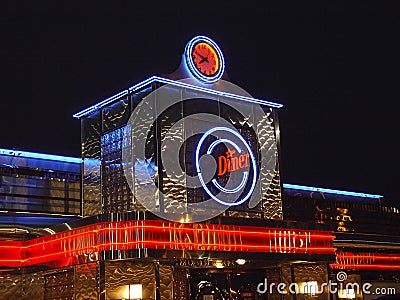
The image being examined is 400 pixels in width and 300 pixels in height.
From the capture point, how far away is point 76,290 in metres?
14.6

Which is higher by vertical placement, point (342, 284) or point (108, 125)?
point (108, 125)

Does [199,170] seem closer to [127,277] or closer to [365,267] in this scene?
[127,277]

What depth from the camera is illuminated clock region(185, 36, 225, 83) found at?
1653 cm

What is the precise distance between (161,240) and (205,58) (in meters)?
5.75

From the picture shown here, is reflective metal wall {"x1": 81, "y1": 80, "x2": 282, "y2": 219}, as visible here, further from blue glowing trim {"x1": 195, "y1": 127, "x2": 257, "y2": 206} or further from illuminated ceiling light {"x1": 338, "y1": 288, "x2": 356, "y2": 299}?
illuminated ceiling light {"x1": 338, "y1": 288, "x2": 356, "y2": 299}

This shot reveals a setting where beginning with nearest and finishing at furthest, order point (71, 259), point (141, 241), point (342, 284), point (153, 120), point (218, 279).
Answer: point (141, 241)
point (71, 259)
point (153, 120)
point (218, 279)
point (342, 284)

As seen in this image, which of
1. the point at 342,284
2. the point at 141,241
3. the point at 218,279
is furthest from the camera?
the point at 342,284

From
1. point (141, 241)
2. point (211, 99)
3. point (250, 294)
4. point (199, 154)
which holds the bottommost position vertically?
point (250, 294)

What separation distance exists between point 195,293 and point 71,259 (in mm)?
3630

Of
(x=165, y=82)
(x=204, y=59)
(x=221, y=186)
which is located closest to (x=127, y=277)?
(x=221, y=186)

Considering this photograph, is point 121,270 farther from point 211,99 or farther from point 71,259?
point 211,99

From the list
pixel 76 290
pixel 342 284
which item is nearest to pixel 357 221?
pixel 342 284

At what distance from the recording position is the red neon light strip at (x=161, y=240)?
1341 cm

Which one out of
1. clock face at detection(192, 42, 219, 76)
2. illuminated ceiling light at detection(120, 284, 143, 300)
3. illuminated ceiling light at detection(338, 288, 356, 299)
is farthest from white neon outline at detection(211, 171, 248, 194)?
illuminated ceiling light at detection(338, 288, 356, 299)
